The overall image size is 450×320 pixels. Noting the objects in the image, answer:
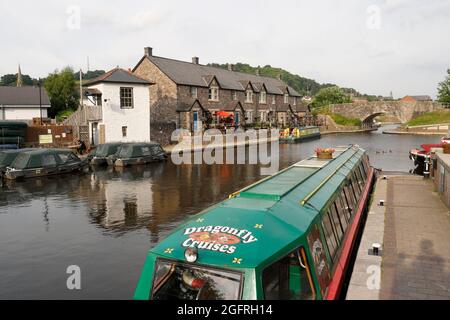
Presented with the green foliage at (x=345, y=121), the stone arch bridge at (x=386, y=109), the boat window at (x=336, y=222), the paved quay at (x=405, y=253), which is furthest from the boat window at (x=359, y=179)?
the stone arch bridge at (x=386, y=109)

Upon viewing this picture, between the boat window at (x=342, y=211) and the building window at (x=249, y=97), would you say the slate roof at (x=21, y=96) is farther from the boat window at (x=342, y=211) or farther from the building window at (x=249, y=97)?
the boat window at (x=342, y=211)

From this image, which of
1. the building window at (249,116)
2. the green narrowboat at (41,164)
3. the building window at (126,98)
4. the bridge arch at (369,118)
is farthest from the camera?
the bridge arch at (369,118)

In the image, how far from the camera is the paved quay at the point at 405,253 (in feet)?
25.3

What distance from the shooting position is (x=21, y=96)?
51.6 metres

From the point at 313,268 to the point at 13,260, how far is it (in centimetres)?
908

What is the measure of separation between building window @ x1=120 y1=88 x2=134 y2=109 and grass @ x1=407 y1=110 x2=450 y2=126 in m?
65.5

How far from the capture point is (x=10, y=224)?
14.8 meters

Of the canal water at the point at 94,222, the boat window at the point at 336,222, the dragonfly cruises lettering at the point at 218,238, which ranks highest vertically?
the dragonfly cruises lettering at the point at 218,238

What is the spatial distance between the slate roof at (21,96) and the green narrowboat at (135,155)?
27268 millimetres

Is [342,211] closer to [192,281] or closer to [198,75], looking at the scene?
[192,281]

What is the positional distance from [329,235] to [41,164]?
2188 cm

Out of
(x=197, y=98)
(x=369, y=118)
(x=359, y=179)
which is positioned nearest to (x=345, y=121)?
(x=369, y=118)

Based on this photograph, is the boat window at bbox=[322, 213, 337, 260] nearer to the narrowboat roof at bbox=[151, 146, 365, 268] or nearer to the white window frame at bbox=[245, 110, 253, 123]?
the narrowboat roof at bbox=[151, 146, 365, 268]

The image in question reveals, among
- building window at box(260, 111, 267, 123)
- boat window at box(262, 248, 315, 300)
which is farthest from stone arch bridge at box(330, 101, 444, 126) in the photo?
boat window at box(262, 248, 315, 300)
